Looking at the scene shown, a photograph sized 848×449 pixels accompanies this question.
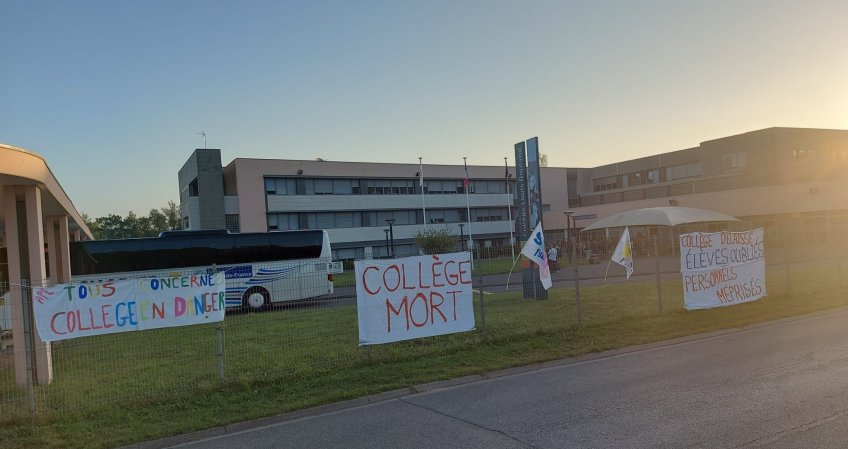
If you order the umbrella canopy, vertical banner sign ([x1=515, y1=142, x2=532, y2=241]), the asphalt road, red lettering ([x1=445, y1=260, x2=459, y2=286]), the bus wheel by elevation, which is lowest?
the asphalt road

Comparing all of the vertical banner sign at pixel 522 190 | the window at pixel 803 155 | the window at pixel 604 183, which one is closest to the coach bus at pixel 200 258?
the vertical banner sign at pixel 522 190

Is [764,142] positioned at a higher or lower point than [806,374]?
higher

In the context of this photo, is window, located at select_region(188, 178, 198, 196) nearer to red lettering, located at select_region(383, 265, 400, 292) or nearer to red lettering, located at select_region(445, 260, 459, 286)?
red lettering, located at select_region(445, 260, 459, 286)

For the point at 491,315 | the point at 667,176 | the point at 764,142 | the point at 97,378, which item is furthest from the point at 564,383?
the point at 667,176

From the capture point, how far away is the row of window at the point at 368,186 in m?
57.1

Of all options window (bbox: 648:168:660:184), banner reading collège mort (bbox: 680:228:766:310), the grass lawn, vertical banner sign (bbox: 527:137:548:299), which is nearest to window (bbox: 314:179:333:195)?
window (bbox: 648:168:660:184)

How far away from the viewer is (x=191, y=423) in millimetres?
6699

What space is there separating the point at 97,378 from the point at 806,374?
10.9 metres

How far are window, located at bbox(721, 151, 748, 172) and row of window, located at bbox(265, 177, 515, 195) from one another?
2405 centimetres

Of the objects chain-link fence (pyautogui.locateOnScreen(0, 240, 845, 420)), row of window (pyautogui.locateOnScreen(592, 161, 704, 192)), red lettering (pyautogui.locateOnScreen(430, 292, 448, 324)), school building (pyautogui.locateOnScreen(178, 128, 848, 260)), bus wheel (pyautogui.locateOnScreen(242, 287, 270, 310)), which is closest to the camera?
chain-link fence (pyautogui.locateOnScreen(0, 240, 845, 420))

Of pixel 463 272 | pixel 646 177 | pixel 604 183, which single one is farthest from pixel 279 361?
pixel 604 183

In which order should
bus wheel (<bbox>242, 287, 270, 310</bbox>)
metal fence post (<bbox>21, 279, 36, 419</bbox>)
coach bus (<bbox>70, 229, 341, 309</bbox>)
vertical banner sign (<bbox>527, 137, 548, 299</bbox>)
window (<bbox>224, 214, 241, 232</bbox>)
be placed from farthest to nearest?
window (<bbox>224, 214, 241, 232</bbox>) → coach bus (<bbox>70, 229, 341, 309</bbox>) → bus wheel (<bbox>242, 287, 270, 310</bbox>) → vertical banner sign (<bbox>527, 137, 548, 299</bbox>) → metal fence post (<bbox>21, 279, 36, 419</bbox>)

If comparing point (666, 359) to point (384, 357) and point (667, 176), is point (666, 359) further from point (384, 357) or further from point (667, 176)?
point (667, 176)

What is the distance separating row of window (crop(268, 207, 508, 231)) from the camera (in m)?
57.0
